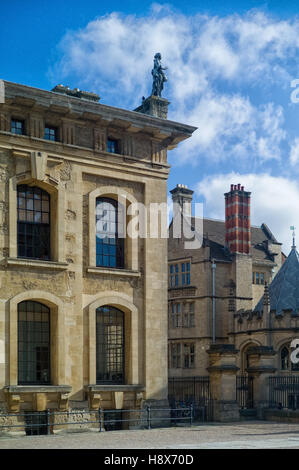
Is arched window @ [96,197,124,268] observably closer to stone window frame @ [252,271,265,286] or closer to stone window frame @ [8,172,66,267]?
stone window frame @ [8,172,66,267]

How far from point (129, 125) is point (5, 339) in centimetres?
962

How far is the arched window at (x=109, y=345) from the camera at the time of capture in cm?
2634

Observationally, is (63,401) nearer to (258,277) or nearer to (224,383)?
(224,383)

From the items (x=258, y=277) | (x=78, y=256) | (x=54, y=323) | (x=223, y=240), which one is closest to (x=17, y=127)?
(x=78, y=256)

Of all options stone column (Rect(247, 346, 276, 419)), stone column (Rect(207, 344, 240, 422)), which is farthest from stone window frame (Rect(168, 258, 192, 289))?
stone column (Rect(207, 344, 240, 422))

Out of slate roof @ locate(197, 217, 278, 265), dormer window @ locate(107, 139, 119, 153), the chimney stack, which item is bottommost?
slate roof @ locate(197, 217, 278, 265)

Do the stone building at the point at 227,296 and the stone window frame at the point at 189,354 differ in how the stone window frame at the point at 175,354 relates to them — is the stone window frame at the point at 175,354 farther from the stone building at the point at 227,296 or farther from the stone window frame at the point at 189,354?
the stone window frame at the point at 189,354

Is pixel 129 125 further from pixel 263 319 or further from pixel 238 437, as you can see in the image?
pixel 263 319

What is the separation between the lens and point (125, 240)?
27.5 meters

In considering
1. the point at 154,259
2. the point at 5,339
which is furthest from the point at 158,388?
the point at 5,339

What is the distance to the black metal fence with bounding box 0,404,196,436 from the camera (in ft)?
76.4

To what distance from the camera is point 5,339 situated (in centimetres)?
2362

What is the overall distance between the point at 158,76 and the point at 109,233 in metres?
7.76

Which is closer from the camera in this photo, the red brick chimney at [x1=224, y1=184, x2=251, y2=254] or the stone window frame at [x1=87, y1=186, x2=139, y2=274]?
the stone window frame at [x1=87, y1=186, x2=139, y2=274]
